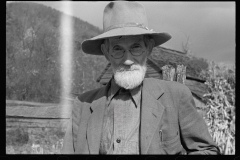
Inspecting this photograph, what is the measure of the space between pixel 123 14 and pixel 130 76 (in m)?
0.53

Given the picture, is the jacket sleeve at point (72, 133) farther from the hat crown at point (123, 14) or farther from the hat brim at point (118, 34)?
the hat crown at point (123, 14)

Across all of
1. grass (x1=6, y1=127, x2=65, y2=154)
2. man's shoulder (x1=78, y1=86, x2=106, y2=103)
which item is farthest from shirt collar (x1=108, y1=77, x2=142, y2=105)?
grass (x1=6, y1=127, x2=65, y2=154)

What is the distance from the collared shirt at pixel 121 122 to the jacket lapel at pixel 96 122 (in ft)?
0.13

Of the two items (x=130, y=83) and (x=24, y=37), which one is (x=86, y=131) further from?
(x=24, y=37)

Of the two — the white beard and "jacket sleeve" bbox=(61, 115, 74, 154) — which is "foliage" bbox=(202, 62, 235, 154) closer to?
the white beard

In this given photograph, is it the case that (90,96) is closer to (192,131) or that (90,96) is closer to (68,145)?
(68,145)

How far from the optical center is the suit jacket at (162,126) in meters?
2.08

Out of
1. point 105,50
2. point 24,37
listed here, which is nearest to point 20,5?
point 24,37

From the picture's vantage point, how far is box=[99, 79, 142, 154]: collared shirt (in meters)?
2.10

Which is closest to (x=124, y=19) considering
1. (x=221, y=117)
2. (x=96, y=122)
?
(x=96, y=122)

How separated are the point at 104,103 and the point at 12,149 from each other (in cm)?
771

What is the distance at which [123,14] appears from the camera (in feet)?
7.46

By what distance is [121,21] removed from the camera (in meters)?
2.26

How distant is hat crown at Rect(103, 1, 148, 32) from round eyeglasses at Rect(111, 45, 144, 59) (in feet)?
0.73
